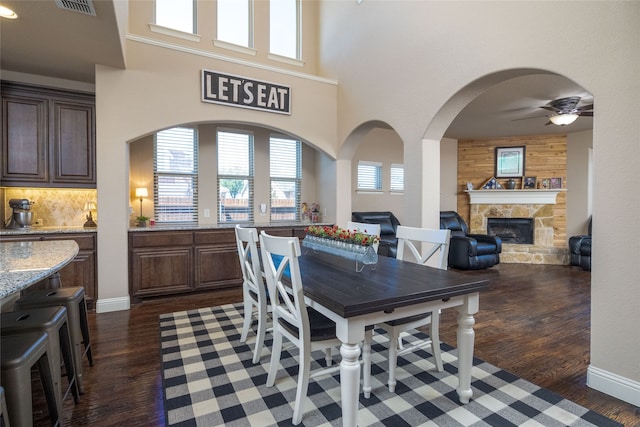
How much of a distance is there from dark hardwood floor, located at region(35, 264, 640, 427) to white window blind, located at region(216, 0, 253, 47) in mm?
3975

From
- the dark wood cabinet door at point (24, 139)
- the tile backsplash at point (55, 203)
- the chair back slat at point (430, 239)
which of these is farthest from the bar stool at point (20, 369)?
the tile backsplash at point (55, 203)

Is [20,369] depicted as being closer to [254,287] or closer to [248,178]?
[254,287]

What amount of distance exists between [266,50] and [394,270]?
15.4ft

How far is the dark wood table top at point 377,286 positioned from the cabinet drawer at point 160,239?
2.44 m

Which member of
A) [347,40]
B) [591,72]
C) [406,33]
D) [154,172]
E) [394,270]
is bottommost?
[394,270]

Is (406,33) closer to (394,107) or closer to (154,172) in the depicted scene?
(394,107)

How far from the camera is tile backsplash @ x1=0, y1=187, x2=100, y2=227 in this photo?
3883mm

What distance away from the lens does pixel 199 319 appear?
3.35 metres

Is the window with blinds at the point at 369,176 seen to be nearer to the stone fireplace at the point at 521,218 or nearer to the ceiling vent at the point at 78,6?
the stone fireplace at the point at 521,218

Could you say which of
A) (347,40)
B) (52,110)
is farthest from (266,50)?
(52,110)

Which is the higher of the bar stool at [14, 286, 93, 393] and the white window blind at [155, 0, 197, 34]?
the white window blind at [155, 0, 197, 34]

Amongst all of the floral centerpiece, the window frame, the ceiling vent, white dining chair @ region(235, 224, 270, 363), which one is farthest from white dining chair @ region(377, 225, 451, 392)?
the window frame

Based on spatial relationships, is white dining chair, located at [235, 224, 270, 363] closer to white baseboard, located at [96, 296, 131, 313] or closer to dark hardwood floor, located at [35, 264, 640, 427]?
dark hardwood floor, located at [35, 264, 640, 427]

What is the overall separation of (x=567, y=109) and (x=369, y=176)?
3.31 m
